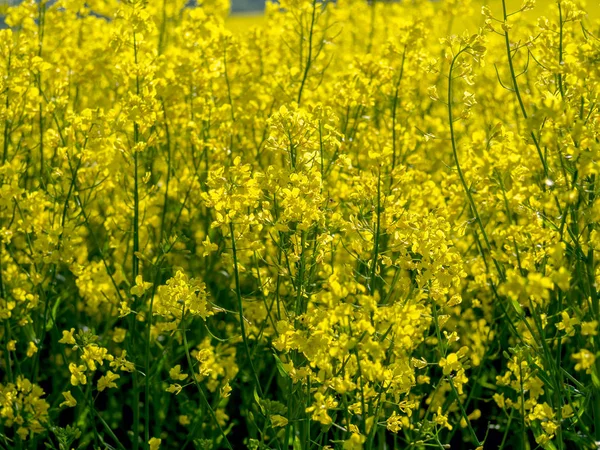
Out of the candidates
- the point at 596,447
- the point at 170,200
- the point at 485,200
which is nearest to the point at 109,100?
the point at 170,200

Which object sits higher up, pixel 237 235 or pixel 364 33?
pixel 364 33

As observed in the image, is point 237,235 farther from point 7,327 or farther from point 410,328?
point 7,327

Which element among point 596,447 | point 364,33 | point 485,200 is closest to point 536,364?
point 596,447

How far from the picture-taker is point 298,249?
8.49 feet

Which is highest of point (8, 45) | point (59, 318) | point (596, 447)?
point (8, 45)

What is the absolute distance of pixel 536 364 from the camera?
2.75 metres

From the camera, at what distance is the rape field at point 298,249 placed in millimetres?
2484

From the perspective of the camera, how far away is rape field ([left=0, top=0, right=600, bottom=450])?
248 cm

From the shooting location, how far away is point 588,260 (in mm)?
2551

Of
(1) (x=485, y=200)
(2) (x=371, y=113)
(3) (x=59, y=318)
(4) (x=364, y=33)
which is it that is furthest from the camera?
(4) (x=364, y=33)

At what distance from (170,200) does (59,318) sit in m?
0.82

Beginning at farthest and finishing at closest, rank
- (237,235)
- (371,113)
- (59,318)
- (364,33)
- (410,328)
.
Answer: (364,33), (371,113), (59,318), (237,235), (410,328)

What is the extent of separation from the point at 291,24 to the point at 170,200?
3.74 feet

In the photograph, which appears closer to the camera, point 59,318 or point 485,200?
point 485,200
